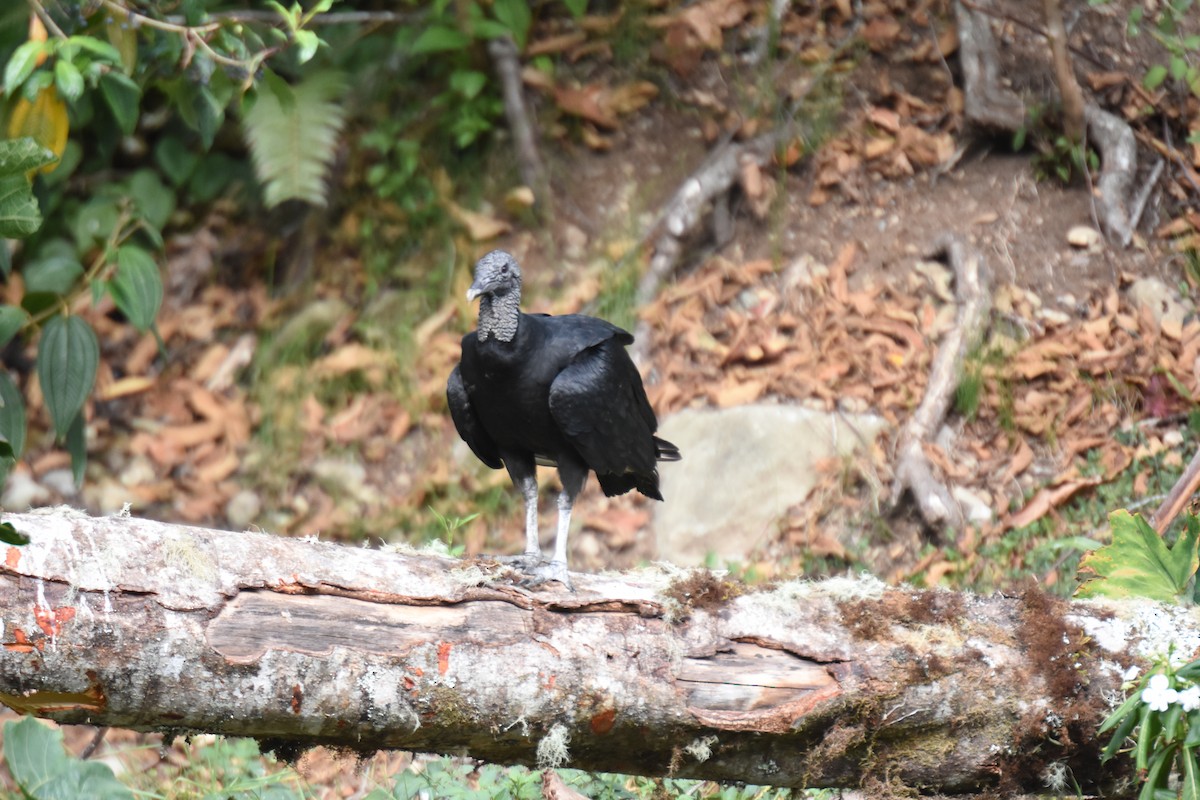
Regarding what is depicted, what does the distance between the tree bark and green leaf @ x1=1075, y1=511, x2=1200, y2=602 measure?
0.31 feet

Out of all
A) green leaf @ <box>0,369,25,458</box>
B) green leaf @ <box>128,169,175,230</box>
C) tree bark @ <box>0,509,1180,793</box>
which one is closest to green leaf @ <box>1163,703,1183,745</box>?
tree bark @ <box>0,509,1180,793</box>

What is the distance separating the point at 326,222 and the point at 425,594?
14.2ft

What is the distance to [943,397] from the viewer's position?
5.26 meters

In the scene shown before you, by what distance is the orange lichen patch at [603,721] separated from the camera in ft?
9.19

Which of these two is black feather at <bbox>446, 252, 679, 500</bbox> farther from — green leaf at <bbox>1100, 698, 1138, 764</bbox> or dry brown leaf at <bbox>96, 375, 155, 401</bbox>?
dry brown leaf at <bbox>96, 375, 155, 401</bbox>

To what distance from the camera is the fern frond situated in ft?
19.5

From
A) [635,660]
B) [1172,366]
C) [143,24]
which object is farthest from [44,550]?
[1172,366]

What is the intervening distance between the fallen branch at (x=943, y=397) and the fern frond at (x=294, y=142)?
3.11m

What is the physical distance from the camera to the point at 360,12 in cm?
Answer: 645

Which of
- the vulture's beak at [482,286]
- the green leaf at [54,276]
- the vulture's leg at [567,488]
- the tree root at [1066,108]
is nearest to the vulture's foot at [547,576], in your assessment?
the vulture's leg at [567,488]

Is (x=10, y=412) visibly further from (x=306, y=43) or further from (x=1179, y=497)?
(x=1179, y=497)

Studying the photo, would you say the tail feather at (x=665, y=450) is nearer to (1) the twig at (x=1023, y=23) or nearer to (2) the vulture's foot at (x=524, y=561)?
(2) the vulture's foot at (x=524, y=561)

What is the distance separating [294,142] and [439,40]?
0.93 metres

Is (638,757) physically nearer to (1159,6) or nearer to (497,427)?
(497,427)
